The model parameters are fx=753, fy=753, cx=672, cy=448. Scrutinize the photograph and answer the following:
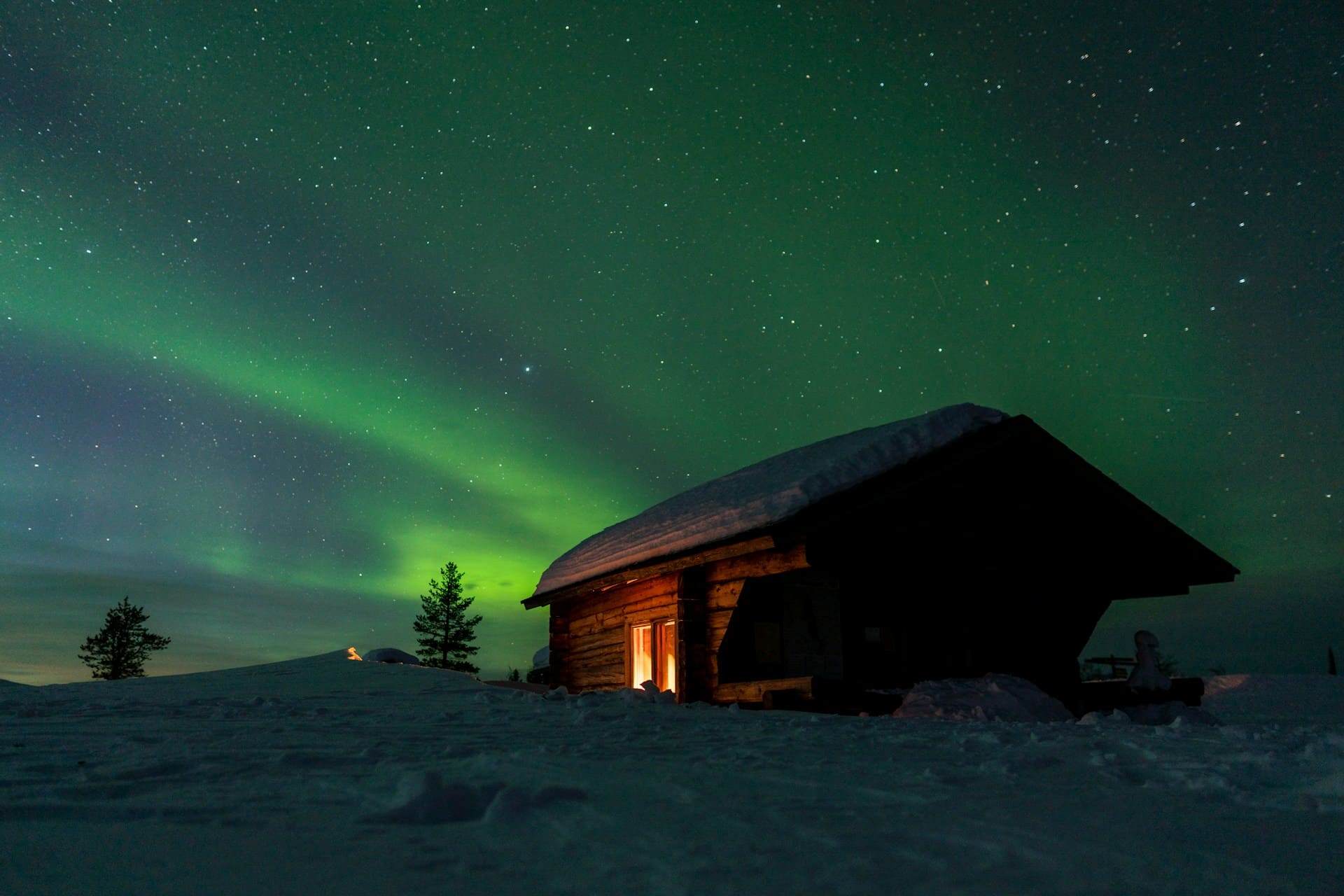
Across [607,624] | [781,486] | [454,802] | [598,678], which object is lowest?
[598,678]

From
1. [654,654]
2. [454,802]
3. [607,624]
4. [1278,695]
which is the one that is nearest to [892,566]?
[654,654]

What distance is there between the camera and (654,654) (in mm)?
12922

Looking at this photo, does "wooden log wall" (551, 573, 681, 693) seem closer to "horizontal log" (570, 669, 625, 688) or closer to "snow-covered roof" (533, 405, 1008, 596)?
"horizontal log" (570, 669, 625, 688)

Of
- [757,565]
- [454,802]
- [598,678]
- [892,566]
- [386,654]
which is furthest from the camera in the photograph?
[386,654]

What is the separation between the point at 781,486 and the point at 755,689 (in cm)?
256

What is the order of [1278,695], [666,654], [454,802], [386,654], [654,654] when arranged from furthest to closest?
[386,654], [1278,695], [654,654], [666,654], [454,802]

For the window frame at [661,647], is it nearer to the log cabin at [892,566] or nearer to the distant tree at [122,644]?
the log cabin at [892,566]

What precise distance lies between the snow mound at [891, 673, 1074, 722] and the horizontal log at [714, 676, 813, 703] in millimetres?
1036

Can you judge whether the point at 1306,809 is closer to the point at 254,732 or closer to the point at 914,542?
the point at 254,732

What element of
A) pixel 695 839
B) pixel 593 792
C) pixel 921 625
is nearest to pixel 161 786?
pixel 593 792

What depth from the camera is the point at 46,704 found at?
5.68m

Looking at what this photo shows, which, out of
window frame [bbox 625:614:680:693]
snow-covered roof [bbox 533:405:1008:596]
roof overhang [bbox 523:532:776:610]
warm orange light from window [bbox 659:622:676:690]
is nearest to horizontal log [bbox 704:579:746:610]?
roof overhang [bbox 523:532:776:610]

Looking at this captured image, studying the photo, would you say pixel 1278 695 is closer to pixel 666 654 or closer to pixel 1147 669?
pixel 1147 669

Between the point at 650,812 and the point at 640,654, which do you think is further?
the point at 640,654
